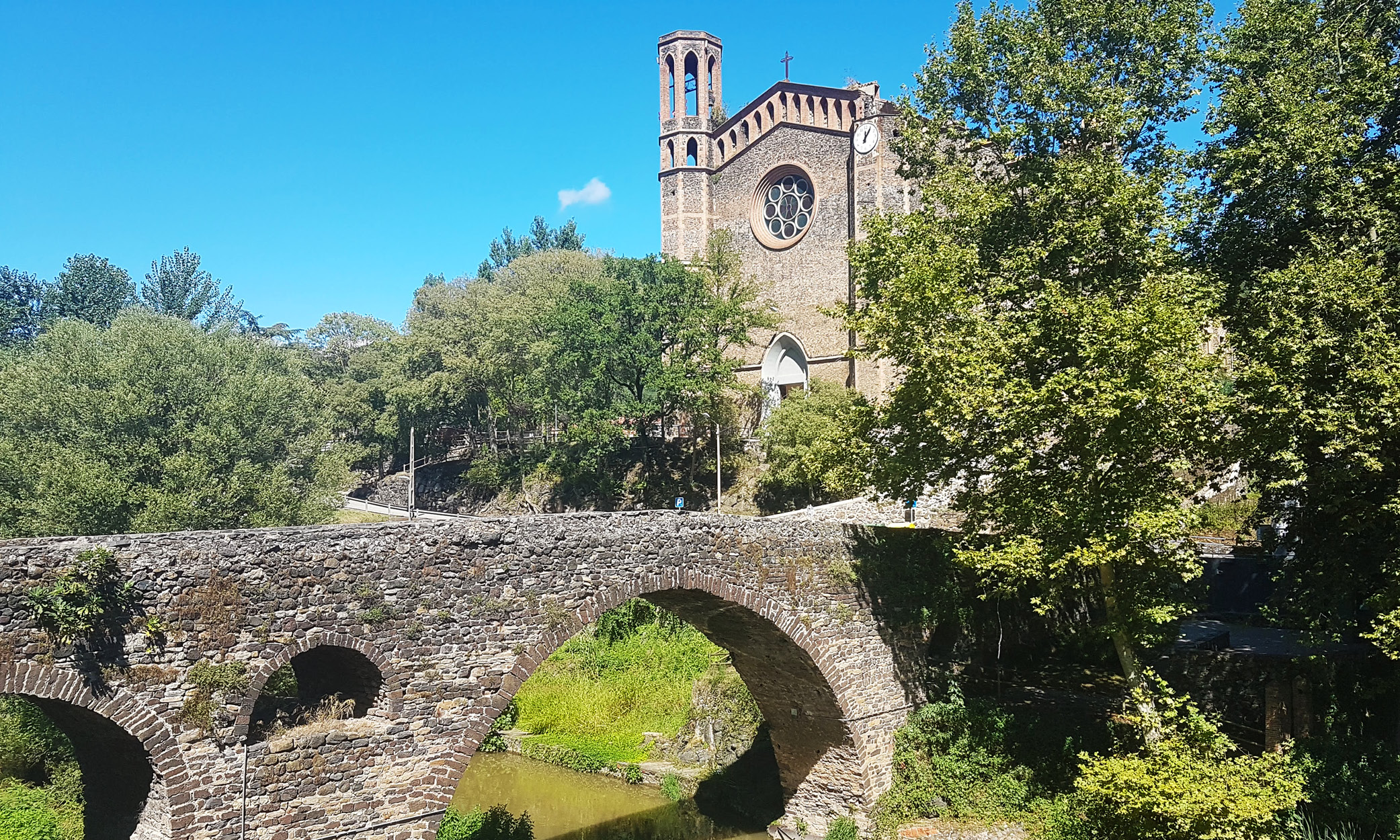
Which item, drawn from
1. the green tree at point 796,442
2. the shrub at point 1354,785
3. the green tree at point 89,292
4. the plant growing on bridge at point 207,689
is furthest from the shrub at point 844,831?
the green tree at point 89,292

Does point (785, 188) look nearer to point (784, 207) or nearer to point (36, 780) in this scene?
point (784, 207)

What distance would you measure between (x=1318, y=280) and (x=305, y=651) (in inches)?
488

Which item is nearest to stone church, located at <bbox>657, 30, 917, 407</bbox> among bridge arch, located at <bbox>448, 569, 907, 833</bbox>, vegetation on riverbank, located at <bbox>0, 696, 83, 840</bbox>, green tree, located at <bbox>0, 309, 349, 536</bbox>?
green tree, located at <bbox>0, 309, 349, 536</bbox>

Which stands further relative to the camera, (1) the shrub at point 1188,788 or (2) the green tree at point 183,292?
(2) the green tree at point 183,292

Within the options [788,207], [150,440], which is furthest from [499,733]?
[788,207]

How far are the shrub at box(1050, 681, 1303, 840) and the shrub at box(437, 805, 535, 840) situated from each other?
8.56 meters

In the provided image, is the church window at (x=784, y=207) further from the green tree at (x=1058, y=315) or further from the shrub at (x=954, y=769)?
the shrub at (x=954, y=769)

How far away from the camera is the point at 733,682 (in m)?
21.5

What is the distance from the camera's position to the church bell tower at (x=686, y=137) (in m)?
40.7

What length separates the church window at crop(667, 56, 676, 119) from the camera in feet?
136

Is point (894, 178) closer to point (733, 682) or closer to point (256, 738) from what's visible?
point (733, 682)

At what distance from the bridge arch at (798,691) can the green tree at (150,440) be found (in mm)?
15085

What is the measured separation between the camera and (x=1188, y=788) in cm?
1239

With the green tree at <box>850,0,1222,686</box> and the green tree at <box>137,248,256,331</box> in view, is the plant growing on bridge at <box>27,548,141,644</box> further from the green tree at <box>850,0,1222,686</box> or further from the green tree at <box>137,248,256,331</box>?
the green tree at <box>137,248,256,331</box>
